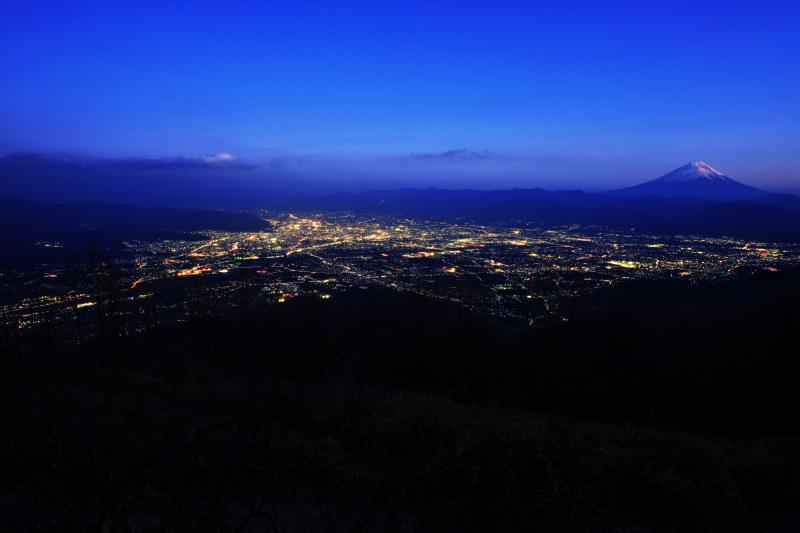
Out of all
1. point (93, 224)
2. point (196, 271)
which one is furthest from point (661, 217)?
point (93, 224)

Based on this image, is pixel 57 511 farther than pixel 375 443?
No

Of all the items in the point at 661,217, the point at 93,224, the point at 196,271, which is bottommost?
the point at 196,271

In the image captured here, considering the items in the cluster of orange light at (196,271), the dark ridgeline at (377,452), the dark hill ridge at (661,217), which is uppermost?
the dark hill ridge at (661,217)

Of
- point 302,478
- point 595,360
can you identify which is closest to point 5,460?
point 302,478

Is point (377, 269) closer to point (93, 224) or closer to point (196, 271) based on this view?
point (196, 271)

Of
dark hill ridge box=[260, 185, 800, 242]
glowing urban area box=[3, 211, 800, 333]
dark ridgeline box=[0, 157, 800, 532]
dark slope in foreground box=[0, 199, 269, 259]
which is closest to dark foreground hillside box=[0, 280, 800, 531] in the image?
dark ridgeline box=[0, 157, 800, 532]

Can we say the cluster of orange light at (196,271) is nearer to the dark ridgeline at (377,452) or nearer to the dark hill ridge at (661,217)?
the dark ridgeline at (377,452)

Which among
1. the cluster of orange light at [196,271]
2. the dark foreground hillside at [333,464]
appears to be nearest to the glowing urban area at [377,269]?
the cluster of orange light at [196,271]

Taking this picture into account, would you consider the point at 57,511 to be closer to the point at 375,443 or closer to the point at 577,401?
the point at 375,443

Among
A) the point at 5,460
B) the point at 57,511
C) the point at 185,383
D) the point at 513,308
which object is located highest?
the point at 57,511
